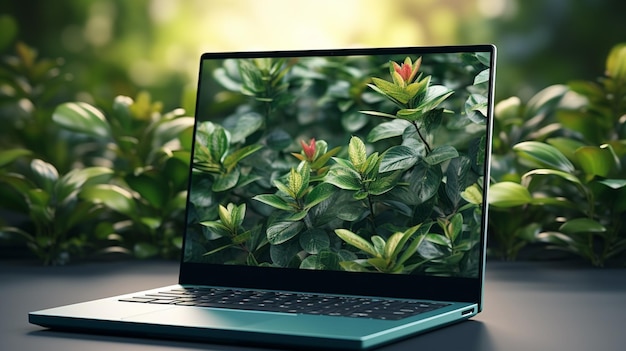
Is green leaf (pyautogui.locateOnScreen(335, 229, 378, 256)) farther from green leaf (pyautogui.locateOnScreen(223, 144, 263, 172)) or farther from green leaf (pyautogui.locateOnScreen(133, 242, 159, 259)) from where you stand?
green leaf (pyautogui.locateOnScreen(133, 242, 159, 259))

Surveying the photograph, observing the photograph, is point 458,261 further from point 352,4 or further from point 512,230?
point 352,4

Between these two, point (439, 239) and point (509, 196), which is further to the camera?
point (509, 196)

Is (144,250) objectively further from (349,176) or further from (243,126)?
(349,176)

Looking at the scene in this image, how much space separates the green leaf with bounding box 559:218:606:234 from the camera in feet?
5.36

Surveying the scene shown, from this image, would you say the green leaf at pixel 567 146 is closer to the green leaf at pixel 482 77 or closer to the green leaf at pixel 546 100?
the green leaf at pixel 546 100

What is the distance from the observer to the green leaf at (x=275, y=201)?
1099 millimetres

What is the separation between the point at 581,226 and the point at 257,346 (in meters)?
0.96

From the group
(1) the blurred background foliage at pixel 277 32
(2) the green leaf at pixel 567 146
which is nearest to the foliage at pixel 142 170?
(1) the blurred background foliage at pixel 277 32

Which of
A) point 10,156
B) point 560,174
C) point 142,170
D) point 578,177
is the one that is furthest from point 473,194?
point 10,156

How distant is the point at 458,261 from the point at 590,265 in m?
0.80

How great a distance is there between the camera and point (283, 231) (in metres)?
1.09

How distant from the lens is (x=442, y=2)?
2043 millimetres

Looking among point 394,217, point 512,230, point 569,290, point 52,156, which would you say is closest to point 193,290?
point 394,217

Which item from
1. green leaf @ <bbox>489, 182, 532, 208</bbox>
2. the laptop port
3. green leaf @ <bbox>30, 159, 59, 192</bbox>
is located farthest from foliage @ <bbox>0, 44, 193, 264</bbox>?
the laptop port
